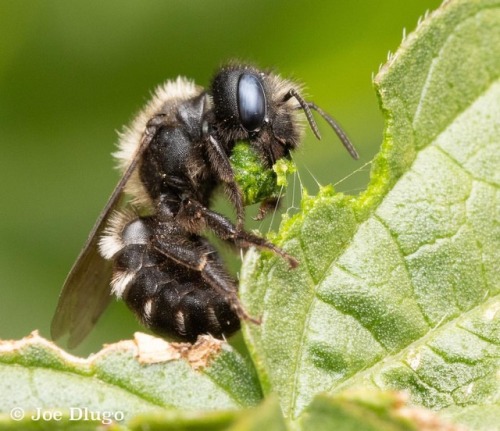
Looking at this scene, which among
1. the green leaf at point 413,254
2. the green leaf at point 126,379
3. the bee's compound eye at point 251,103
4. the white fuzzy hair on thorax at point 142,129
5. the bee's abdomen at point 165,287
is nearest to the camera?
the green leaf at point 126,379

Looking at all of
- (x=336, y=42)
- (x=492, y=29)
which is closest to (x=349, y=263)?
(x=492, y=29)

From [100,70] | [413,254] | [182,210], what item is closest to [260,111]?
[182,210]

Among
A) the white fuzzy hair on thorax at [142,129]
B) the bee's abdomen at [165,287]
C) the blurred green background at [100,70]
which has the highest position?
the blurred green background at [100,70]

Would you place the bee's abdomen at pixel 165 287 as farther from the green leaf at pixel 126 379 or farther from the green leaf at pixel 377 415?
the green leaf at pixel 377 415

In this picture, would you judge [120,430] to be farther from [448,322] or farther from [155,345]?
[448,322]

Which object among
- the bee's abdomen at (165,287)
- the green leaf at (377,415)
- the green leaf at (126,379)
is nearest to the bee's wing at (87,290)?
the bee's abdomen at (165,287)

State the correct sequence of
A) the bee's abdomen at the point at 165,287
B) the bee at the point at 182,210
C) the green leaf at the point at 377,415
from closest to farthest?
the green leaf at the point at 377,415 < the bee's abdomen at the point at 165,287 < the bee at the point at 182,210

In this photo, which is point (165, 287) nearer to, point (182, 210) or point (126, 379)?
point (182, 210)
